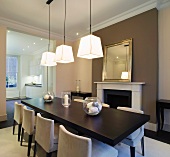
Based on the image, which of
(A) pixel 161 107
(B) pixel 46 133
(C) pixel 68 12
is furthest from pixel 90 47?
(A) pixel 161 107

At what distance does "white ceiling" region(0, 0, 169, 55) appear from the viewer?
10.2ft

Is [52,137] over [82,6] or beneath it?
beneath

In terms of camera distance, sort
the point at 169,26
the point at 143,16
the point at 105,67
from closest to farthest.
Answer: the point at 169,26
the point at 143,16
the point at 105,67

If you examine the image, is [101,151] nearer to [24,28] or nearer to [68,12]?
[68,12]

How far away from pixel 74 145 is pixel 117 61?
10.5 feet

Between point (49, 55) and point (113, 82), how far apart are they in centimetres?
195

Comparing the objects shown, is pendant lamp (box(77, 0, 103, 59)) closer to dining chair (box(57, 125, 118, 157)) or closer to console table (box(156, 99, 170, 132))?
dining chair (box(57, 125, 118, 157))

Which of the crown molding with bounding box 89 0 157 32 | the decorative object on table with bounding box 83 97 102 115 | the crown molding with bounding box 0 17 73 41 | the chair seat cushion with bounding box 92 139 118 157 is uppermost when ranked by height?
the crown molding with bounding box 89 0 157 32

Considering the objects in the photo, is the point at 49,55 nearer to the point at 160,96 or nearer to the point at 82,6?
the point at 82,6

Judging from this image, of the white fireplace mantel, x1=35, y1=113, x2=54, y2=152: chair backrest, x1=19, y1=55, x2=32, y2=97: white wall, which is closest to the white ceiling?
the white fireplace mantel

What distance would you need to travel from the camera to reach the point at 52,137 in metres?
1.56

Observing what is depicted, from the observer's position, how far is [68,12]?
3541mm

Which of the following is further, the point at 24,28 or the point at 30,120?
the point at 24,28

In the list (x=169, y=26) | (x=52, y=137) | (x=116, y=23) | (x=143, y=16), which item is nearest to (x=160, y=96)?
(x=169, y=26)
